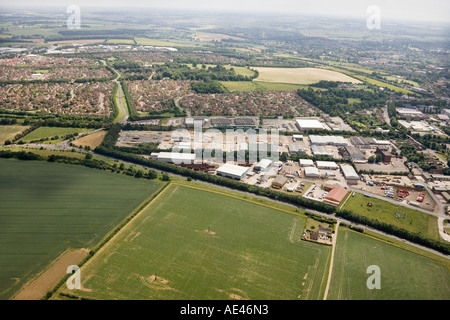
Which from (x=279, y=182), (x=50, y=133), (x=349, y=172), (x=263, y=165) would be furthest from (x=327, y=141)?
(x=50, y=133)

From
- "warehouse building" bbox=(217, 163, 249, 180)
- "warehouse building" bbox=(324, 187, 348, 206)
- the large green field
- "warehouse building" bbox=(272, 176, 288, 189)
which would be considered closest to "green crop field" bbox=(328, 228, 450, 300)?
"warehouse building" bbox=(324, 187, 348, 206)

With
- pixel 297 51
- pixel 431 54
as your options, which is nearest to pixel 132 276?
pixel 297 51

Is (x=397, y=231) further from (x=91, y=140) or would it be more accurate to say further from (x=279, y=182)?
(x=91, y=140)

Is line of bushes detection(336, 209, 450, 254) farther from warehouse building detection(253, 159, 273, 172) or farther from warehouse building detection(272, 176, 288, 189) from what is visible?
warehouse building detection(253, 159, 273, 172)

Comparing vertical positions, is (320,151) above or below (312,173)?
above

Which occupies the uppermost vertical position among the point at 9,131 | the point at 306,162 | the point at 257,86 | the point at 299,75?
the point at 299,75

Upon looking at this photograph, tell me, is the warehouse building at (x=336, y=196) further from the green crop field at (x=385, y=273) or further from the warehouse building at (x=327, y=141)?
the warehouse building at (x=327, y=141)

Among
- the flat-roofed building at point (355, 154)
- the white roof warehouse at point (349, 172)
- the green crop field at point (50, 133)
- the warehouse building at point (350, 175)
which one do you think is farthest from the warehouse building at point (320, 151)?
the green crop field at point (50, 133)

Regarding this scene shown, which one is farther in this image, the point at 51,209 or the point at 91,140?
the point at 91,140
